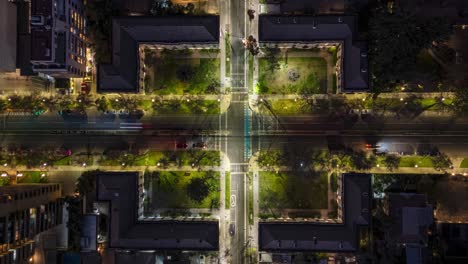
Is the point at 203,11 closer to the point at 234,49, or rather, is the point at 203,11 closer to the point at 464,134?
the point at 234,49

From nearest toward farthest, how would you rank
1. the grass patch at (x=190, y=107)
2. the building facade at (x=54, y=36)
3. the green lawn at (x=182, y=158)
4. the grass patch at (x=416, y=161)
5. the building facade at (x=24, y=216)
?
the building facade at (x=24, y=216), the building facade at (x=54, y=36), the grass patch at (x=416, y=161), the grass patch at (x=190, y=107), the green lawn at (x=182, y=158)

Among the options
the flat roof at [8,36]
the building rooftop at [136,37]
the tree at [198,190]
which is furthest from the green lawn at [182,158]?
the flat roof at [8,36]

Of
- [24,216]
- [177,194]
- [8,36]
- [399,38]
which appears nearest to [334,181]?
[399,38]

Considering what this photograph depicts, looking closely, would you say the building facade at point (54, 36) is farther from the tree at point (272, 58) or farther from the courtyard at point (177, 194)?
the tree at point (272, 58)

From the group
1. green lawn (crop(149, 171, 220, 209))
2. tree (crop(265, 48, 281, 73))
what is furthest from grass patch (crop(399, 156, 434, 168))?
green lawn (crop(149, 171, 220, 209))

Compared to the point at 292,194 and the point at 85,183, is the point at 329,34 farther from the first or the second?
the point at 85,183

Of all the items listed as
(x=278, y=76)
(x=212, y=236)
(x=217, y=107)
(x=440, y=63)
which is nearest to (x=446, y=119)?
(x=440, y=63)
